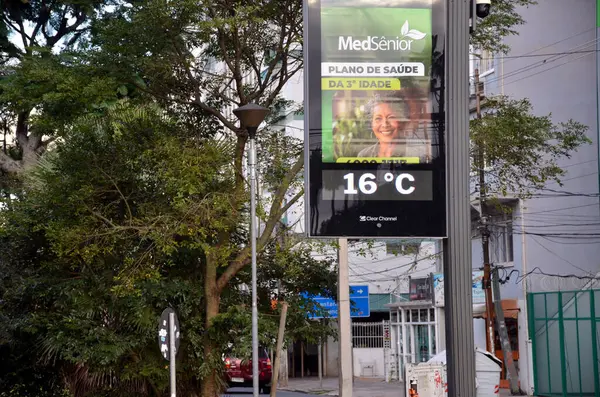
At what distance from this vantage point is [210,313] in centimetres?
2031

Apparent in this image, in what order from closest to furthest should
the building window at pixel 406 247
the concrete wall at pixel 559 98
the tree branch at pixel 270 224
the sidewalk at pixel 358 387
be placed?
1. the tree branch at pixel 270 224
2. the building window at pixel 406 247
3. the concrete wall at pixel 559 98
4. the sidewalk at pixel 358 387

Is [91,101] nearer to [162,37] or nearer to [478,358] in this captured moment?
[162,37]

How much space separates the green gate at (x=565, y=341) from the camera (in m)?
28.2

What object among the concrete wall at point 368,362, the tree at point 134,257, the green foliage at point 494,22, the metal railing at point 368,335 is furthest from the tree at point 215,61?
A: the concrete wall at point 368,362

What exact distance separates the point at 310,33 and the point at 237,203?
8513 mm

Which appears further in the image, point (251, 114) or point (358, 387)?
point (358, 387)

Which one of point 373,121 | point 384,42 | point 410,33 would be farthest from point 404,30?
point 373,121

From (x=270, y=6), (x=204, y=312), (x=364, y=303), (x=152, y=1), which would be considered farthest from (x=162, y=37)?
(x=364, y=303)

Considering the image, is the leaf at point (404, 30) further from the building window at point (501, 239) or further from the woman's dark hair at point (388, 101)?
the building window at point (501, 239)

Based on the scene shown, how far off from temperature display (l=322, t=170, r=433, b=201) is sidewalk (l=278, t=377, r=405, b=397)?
2229 cm

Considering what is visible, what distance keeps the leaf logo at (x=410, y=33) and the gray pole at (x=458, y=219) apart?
1.11 feet

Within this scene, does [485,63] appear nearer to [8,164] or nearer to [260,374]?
[260,374]

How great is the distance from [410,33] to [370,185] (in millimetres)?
1711

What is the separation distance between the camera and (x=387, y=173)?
35.8ft
